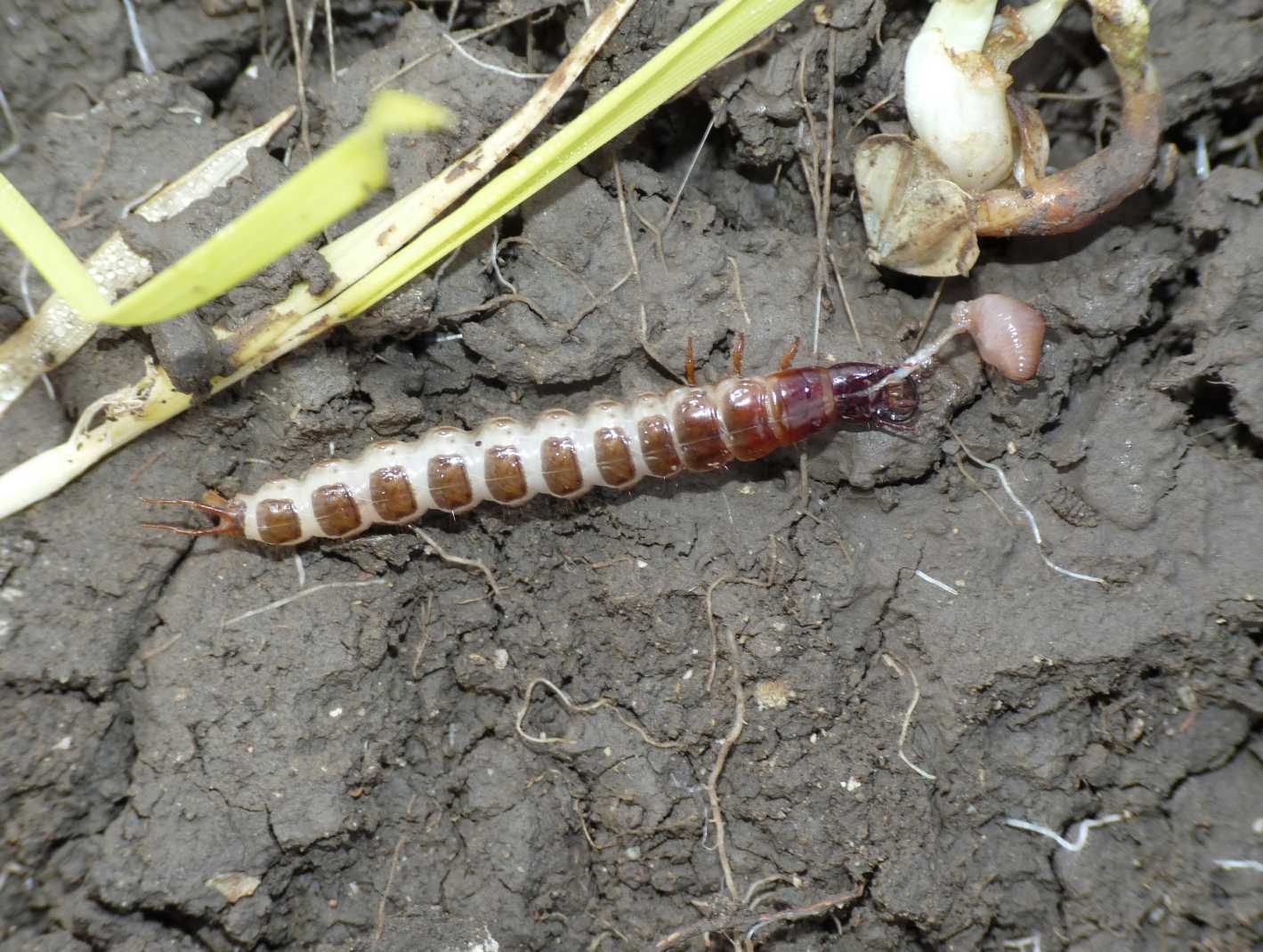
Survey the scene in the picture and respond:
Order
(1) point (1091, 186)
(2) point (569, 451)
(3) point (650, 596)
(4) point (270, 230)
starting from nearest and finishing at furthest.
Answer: (4) point (270, 230), (1) point (1091, 186), (2) point (569, 451), (3) point (650, 596)

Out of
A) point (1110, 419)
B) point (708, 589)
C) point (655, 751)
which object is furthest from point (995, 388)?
point (655, 751)

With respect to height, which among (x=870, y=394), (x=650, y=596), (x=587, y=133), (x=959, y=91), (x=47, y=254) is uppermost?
(x=47, y=254)

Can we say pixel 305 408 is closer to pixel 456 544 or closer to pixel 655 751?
pixel 456 544

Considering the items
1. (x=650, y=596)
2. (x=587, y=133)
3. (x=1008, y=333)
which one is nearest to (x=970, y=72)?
(x=1008, y=333)

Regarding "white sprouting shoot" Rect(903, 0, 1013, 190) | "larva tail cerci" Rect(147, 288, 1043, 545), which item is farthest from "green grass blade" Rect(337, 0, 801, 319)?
"larva tail cerci" Rect(147, 288, 1043, 545)

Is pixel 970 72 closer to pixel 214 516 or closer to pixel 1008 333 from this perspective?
pixel 1008 333

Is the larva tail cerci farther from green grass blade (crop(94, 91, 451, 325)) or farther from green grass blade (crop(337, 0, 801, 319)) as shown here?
green grass blade (crop(94, 91, 451, 325))
